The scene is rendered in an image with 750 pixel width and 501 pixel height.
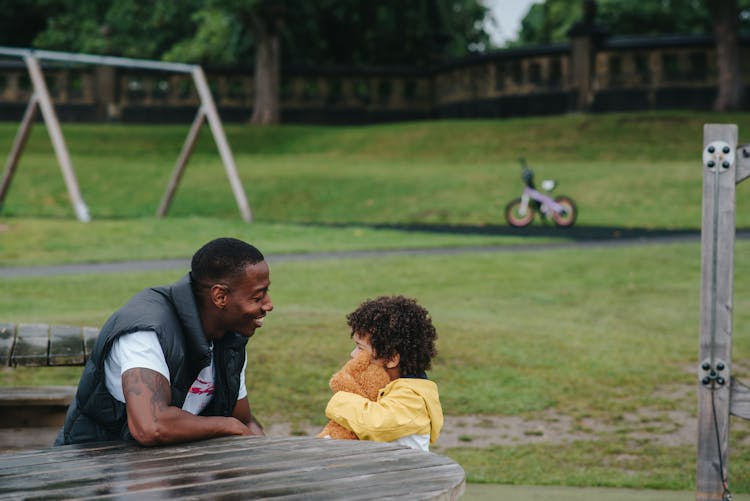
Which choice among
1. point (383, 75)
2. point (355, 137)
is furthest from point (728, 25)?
point (383, 75)

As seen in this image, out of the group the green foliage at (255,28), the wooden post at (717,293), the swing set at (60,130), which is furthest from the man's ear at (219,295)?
the green foliage at (255,28)

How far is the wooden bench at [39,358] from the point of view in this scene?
17.9 feet

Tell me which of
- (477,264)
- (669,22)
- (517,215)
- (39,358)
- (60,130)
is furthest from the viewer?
(669,22)

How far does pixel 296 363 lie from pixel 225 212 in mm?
17102

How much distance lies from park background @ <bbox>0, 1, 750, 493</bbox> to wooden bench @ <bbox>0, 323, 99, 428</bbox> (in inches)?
89.9

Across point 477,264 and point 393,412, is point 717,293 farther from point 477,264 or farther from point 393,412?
point 477,264

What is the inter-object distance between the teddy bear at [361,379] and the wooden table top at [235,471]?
1.83 ft

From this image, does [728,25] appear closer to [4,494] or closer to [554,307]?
[554,307]

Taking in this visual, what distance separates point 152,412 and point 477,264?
12112 millimetres

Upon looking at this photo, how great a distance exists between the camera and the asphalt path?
15.1 metres

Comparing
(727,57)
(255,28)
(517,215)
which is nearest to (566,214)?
(517,215)

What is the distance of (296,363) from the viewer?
362 inches

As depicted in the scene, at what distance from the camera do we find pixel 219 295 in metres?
3.90

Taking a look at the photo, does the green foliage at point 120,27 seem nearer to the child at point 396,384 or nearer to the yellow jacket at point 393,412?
the child at point 396,384
